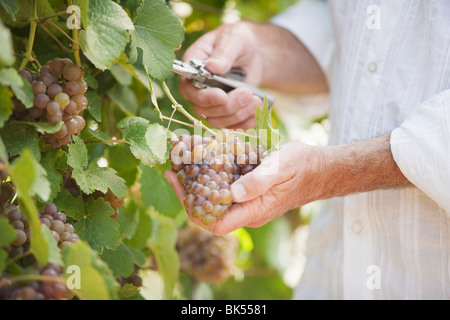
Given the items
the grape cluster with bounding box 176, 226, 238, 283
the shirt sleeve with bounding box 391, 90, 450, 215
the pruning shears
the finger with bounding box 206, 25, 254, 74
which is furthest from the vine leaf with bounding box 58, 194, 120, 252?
the grape cluster with bounding box 176, 226, 238, 283

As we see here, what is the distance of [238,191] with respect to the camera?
2.61ft

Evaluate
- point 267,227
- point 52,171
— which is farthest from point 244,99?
point 267,227

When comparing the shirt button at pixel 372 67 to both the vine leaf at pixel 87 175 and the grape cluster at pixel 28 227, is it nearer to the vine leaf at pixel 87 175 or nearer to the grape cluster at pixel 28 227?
the vine leaf at pixel 87 175

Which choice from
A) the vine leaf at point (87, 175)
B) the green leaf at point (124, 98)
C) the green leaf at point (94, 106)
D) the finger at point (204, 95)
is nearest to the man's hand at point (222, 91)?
the finger at point (204, 95)

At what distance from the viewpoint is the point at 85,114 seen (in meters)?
0.93

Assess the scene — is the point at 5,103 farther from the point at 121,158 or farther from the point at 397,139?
the point at 397,139

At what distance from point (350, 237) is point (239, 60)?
0.53 m

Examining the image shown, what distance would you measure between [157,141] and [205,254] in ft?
3.04

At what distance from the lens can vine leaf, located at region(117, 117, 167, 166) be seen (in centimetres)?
80

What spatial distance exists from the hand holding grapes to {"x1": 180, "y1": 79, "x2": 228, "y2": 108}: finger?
0.26 meters

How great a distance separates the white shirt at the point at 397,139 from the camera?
36.9 inches

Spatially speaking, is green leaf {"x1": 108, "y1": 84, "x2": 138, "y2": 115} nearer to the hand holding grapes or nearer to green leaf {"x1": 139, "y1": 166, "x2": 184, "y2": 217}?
green leaf {"x1": 139, "y1": 166, "x2": 184, "y2": 217}
